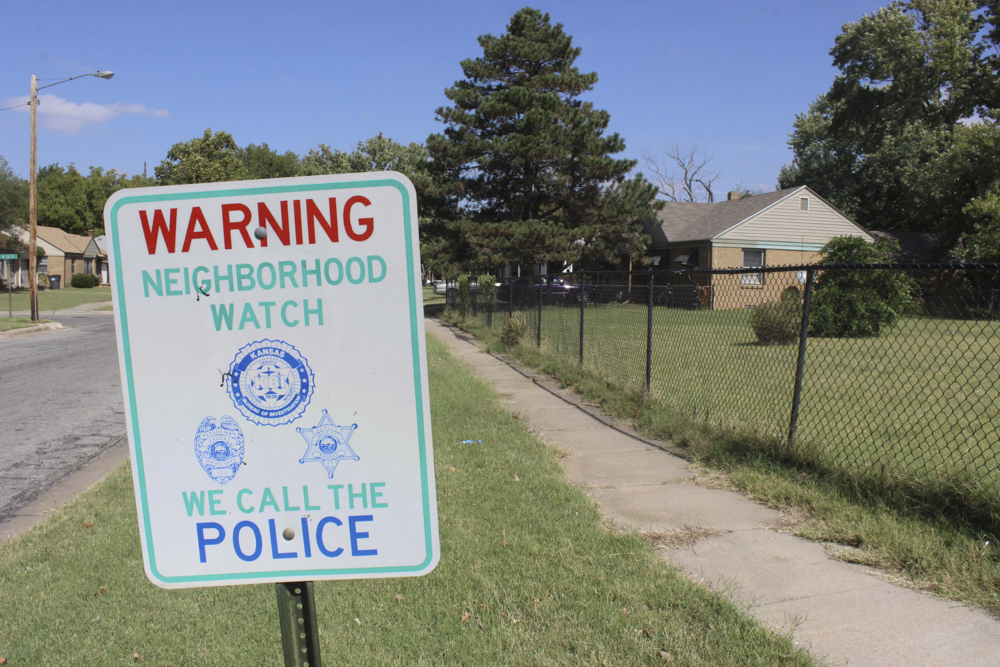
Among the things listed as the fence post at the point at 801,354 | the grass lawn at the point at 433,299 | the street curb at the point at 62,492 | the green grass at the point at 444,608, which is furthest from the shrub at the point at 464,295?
the green grass at the point at 444,608

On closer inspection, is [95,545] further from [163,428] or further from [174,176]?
[174,176]

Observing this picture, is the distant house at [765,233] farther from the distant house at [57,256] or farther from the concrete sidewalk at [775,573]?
the distant house at [57,256]

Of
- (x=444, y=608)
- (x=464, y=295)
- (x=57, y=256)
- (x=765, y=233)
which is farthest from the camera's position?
(x=57, y=256)

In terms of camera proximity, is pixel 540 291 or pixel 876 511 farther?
pixel 540 291

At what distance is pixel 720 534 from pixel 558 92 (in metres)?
24.3

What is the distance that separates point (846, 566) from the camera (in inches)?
142

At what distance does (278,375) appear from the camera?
138 centimetres

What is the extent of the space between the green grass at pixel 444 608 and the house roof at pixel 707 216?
2577 cm

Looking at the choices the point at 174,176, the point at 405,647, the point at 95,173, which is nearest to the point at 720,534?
the point at 405,647

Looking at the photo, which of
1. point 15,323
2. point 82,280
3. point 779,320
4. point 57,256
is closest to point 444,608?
point 779,320

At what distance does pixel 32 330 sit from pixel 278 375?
75.3ft

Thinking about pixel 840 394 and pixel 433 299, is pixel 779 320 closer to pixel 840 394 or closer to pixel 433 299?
pixel 840 394

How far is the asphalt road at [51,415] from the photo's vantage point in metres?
5.87

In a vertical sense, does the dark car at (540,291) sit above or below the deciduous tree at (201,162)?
below
